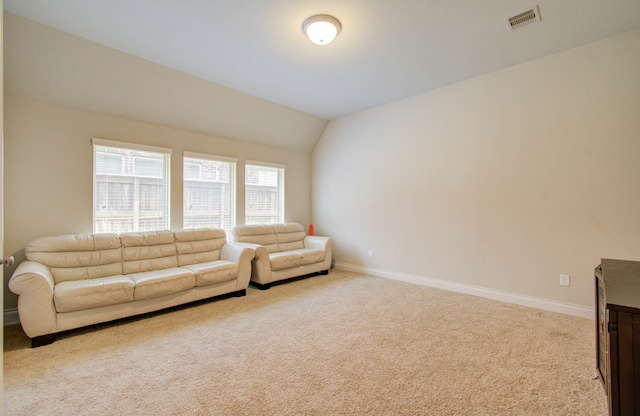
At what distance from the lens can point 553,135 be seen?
10.9 feet

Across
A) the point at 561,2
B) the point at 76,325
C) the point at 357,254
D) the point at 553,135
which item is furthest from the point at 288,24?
the point at 357,254

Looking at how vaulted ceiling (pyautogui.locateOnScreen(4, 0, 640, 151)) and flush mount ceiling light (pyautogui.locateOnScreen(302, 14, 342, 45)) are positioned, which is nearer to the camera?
vaulted ceiling (pyautogui.locateOnScreen(4, 0, 640, 151))

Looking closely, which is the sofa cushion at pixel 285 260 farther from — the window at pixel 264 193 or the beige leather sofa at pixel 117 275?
the window at pixel 264 193

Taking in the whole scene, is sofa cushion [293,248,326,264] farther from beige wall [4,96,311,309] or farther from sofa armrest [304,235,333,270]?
beige wall [4,96,311,309]

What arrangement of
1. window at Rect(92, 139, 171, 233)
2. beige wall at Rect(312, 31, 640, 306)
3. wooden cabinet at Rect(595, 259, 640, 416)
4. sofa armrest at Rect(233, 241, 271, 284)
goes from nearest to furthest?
1. wooden cabinet at Rect(595, 259, 640, 416)
2. beige wall at Rect(312, 31, 640, 306)
3. window at Rect(92, 139, 171, 233)
4. sofa armrest at Rect(233, 241, 271, 284)

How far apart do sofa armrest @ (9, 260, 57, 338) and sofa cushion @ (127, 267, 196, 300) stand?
0.64m

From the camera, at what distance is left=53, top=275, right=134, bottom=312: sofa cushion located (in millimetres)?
2629

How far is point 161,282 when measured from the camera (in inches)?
125

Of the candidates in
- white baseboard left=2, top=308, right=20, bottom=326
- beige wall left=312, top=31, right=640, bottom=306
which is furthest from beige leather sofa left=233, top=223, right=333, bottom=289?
white baseboard left=2, top=308, right=20, bottom=326

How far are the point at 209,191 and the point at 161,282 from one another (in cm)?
187

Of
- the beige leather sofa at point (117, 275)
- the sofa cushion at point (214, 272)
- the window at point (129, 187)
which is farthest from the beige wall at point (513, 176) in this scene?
the window at point (129, 187)

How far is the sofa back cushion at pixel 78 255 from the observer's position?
3.03m

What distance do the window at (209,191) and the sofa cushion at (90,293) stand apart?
1.56m

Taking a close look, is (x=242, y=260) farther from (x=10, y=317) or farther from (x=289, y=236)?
(x=10, y=317)
